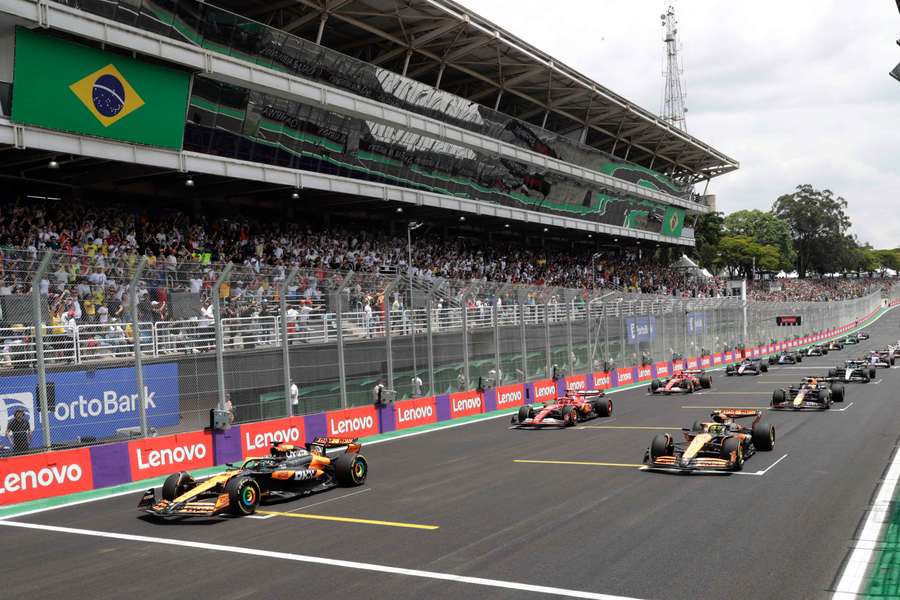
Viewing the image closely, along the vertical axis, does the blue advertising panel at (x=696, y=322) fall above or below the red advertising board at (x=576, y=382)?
above

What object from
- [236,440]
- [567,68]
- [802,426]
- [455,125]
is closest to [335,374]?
[236,440]

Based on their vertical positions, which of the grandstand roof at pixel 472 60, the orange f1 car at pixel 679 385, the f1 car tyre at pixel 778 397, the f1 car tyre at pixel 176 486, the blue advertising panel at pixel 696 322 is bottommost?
the orange f1 car at pixel 679 385

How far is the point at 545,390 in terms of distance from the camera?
89.8 ft

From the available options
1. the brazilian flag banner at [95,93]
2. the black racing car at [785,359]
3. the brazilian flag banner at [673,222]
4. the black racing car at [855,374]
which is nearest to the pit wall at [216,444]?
the black racing car at [855,374]

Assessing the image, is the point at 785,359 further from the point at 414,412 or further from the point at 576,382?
the point at 414,412

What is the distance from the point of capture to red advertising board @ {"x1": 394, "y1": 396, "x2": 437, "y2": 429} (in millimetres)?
20947

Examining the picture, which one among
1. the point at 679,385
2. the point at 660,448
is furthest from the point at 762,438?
the point at 679,385

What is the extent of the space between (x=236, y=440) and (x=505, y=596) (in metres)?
10.2

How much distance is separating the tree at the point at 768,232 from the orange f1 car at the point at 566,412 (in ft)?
387

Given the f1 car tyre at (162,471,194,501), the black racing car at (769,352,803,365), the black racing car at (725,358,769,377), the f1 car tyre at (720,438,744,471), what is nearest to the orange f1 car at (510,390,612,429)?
the f1 car tyre at (720,438,744,471)

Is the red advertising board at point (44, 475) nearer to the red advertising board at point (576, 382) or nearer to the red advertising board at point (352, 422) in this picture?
the red advertising board at point (352, 422)

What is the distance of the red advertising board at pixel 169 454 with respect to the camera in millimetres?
14594

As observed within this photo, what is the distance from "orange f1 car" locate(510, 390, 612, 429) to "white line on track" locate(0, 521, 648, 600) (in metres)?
11.6

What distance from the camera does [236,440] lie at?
16484mm
